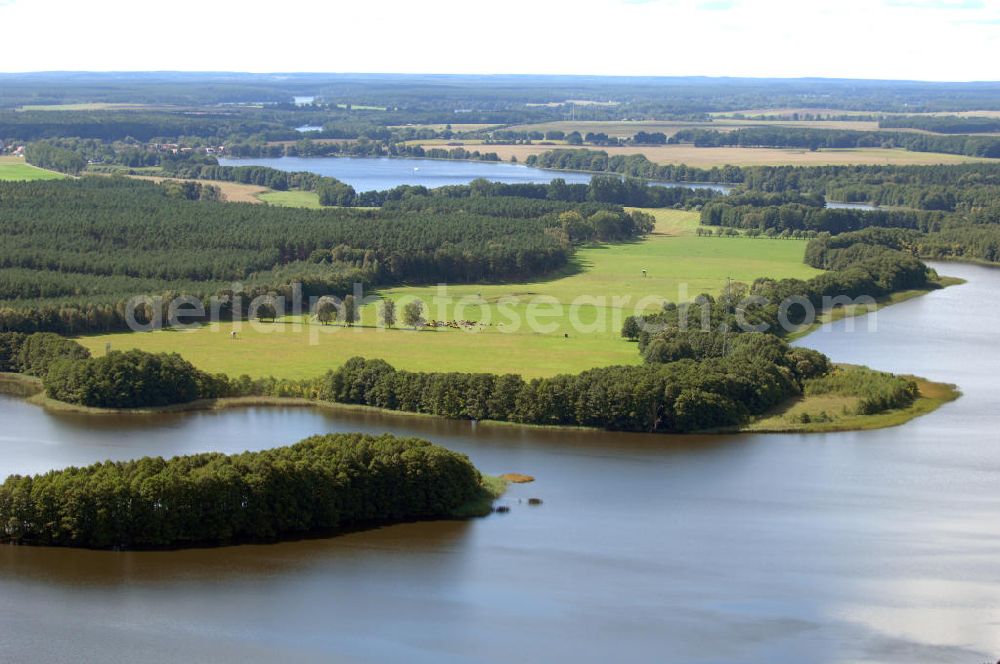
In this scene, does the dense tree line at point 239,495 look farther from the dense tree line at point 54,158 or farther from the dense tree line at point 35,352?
the dense tree line at point 54,158

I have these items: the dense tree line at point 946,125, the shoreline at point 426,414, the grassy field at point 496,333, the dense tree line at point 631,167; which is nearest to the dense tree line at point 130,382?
the shoreline at point 426,414

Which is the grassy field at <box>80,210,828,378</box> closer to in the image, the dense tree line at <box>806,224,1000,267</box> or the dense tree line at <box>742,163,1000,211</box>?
the dense tree line at <box>806,224,1000,267</box>

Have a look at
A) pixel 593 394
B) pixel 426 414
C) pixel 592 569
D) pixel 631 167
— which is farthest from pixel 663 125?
pixel 592 569

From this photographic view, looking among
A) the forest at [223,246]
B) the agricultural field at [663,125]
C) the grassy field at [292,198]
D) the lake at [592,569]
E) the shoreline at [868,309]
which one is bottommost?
the shoreline at [868,309]

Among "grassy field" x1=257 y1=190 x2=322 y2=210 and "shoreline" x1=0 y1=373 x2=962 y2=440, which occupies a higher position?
"grassy field" x1=257 y1=190 x2=322 y2=210

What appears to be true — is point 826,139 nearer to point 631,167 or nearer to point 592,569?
point 631,167

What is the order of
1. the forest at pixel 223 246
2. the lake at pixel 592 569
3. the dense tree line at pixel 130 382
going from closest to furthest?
1. the lake at pixel 592 569
2. the dense tree line at pixel 130 382
3. the forest at pixel 223 246

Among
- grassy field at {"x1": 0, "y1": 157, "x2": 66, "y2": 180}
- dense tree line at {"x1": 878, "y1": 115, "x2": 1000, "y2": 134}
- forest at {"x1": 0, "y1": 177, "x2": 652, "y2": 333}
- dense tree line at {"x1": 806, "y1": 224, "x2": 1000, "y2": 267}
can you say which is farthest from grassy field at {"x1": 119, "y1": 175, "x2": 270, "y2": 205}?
dense tree line at {"x1": 878, "y1": 115, "x2": 1000, "y2": 134}
